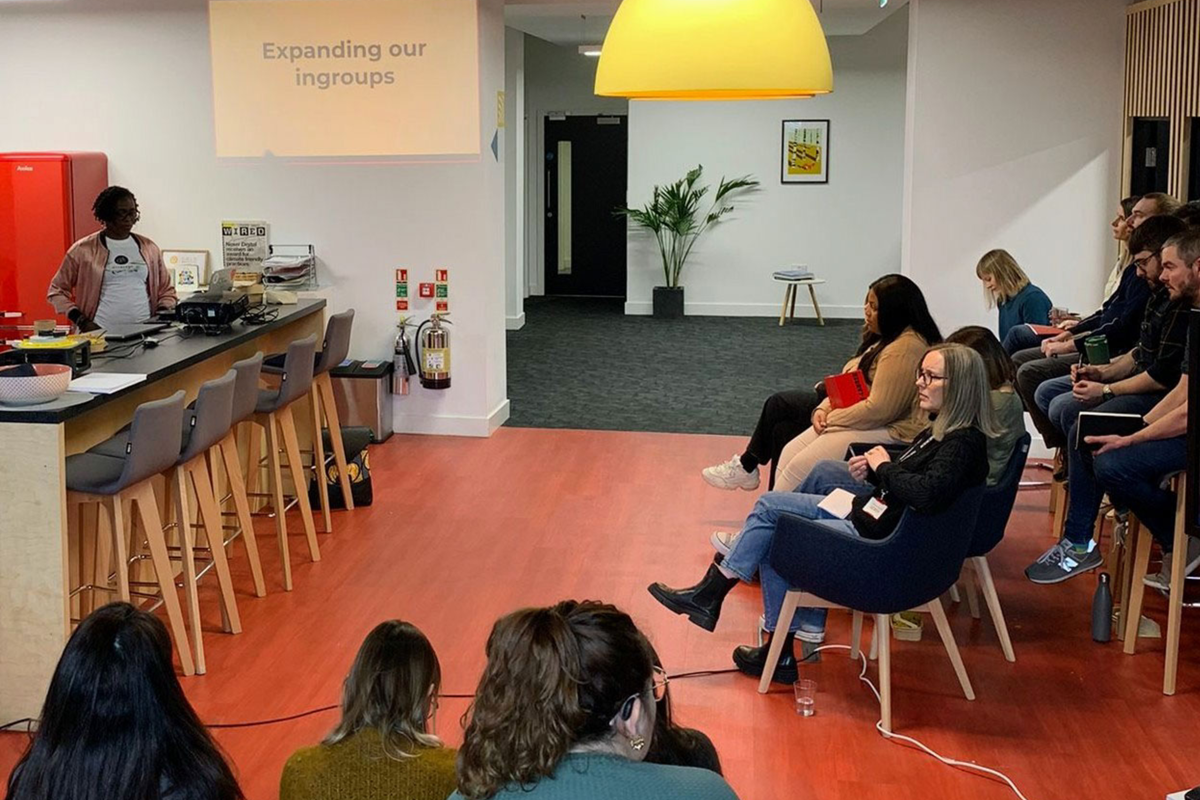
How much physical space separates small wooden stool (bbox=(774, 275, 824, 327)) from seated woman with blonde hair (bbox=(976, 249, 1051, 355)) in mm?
5991

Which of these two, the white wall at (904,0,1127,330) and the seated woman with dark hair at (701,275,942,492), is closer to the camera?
the seated woman with dark hair at (701,275,942,492)

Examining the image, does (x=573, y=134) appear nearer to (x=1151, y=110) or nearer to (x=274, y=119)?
(x=274, y=119)

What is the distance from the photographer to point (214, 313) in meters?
6.15

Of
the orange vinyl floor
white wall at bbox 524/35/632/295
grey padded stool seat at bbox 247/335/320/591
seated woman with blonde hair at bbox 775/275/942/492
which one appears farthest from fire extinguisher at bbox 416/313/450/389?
white wall at bbox 524/35/632/295

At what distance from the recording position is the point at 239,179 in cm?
848

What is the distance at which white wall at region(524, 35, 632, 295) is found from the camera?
15.0m

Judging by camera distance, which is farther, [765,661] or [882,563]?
[765,661]

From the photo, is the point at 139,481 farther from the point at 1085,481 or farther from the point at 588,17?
the point at 588,17

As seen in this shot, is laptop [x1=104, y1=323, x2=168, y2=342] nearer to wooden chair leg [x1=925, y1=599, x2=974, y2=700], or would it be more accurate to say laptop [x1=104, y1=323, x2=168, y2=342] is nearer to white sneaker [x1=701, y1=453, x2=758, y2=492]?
white sneaker [x1=701, y1=453, x2=758, y2=492]

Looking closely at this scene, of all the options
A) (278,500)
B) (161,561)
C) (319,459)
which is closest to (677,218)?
(319,459)

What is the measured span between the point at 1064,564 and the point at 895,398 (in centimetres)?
93

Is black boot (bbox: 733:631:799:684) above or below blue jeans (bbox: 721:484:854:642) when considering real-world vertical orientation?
below

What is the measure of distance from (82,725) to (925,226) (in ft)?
21.0

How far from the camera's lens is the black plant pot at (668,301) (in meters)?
13.9
